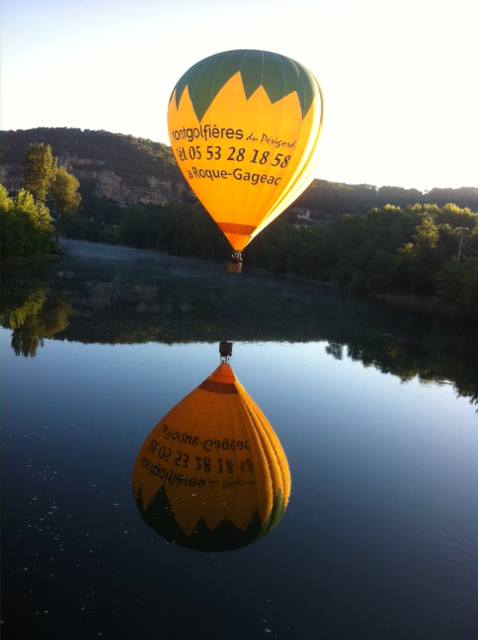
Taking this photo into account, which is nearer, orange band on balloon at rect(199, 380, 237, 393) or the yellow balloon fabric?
the yellow balloon fabric

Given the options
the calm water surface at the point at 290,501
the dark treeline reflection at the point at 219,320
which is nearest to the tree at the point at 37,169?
the dark treeline reflection at the point at 219,320

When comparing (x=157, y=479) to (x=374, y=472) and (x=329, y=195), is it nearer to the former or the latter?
(x=374, y=472)

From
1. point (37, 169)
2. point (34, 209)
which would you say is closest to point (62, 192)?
point (37, 169)

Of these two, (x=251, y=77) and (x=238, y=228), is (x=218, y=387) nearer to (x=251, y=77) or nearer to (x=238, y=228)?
(x=238, y=228)

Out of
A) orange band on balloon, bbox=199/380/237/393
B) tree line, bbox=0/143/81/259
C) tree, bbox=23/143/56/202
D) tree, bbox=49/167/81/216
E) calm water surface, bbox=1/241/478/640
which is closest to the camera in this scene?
calm water surface, bbox=1/241/478/640

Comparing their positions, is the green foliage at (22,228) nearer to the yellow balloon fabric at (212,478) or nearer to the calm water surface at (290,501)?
the calm water surface at (290,501)

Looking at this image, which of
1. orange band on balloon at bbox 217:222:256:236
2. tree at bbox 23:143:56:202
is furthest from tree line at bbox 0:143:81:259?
orange band on balloon at bbox 217:222:256:236

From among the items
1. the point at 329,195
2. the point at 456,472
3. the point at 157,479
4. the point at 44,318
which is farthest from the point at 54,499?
the point at 329,195

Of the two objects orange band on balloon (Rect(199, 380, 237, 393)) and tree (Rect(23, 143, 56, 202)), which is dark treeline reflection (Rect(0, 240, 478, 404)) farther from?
tree (Rect(23, 143, 56, 202))

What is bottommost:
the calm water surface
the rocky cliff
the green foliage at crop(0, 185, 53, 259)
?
the calm water surface
